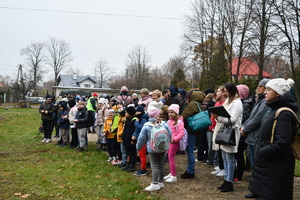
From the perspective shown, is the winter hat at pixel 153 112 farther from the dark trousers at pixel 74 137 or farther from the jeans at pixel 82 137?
the dark trousers at pixel 74 137

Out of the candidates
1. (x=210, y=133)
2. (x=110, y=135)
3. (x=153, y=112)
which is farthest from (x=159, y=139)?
(x=110, y=135)

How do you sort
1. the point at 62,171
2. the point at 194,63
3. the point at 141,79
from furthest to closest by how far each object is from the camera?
the point at 141,79 < the point at 194,63 < the point at 62,171

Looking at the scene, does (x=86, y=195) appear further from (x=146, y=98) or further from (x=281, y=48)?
(x=281, y=48)

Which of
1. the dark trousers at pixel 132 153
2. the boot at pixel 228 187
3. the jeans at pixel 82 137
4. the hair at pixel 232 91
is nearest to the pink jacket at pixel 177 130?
the hair at pixel 232 91

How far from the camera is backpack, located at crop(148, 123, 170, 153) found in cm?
535

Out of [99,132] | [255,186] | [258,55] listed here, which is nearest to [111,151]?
[99,132]

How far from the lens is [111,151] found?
802 cm

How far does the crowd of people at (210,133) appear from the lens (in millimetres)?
3270

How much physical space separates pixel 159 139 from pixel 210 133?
104 inches

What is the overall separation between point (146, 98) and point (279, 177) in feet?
20.5

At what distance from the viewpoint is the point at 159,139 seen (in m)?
5.36

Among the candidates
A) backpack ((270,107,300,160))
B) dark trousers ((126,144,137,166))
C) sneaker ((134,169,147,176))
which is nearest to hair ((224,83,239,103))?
backpack ((270,107,300,160))

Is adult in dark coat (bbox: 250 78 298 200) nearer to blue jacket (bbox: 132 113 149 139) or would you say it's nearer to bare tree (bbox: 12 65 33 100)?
blue jacket (bbox: 132 113 149 139)

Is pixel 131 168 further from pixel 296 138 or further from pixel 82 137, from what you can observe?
pixel 296 138
